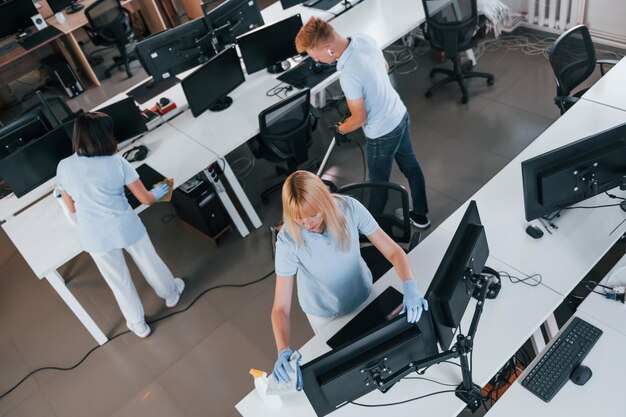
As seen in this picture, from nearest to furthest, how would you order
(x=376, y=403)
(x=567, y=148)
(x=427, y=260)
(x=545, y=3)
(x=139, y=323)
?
(x=376, y=403) → (x=567, y=148) → (x=427, y=260) → (x=139, y=323) → (x=545, y=3)

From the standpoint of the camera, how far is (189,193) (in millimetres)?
4121

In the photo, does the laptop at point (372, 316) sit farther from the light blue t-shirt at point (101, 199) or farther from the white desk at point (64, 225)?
the white desk at point (64, 225)

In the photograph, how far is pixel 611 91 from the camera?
137 inches

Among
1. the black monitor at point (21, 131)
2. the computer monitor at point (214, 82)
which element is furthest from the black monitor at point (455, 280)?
the black monitor at point (21, 131)

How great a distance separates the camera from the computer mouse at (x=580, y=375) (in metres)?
2.20

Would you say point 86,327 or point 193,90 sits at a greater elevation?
point 193,90

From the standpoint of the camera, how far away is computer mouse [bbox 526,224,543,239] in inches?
108

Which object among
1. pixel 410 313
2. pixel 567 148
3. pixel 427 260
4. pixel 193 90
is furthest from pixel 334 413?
pixel 193 90

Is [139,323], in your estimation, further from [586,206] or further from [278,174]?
[586,206]

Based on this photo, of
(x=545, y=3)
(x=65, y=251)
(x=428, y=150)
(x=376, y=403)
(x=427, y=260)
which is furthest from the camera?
(x=545, y=3)

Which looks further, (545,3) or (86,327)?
(545,3)

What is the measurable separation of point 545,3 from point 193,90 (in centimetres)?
354

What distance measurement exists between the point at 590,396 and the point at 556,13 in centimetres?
429

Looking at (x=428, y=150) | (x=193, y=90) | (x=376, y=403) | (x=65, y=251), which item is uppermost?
(x=193, y=90)
